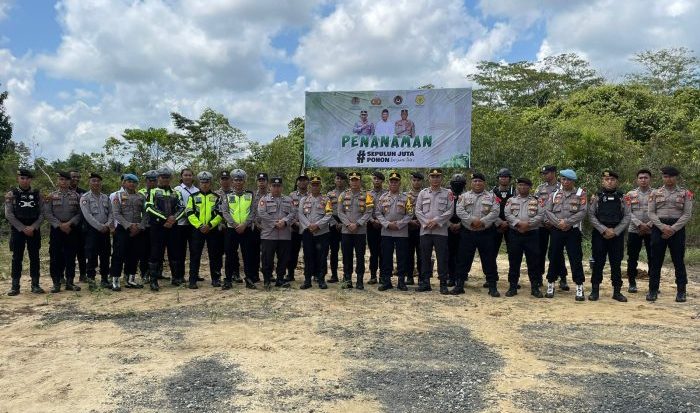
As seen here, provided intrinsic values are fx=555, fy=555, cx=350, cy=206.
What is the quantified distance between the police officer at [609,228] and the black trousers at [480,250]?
1316 millimetres

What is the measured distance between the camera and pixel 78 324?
5957 millimetres

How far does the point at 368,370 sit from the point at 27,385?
2574 millimetres

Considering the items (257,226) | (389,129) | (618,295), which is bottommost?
(618,295)

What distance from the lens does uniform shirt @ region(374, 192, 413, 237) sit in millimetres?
8086

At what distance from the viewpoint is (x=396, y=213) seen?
811cm

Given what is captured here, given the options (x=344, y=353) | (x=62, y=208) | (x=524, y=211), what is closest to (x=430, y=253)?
(x=524, y=211)

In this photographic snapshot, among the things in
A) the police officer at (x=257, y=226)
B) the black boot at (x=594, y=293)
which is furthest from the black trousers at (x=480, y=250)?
the police officer at (x=257, y=226)

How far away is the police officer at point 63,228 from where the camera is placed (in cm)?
775

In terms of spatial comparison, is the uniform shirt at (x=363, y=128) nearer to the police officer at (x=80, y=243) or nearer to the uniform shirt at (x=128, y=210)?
the uniform shirt at (x=128, y=210)

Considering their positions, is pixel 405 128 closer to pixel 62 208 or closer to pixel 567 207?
Answer: pixel 567 207

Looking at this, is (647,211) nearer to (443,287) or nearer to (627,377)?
(443,287)

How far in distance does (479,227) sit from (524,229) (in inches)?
23.6

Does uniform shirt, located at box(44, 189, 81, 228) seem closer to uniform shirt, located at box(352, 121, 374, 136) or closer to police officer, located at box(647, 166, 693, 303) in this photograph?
uniform shirt, located at box(352, 121, 374, 136)

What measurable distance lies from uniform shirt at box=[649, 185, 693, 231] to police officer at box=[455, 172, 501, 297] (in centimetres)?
202
